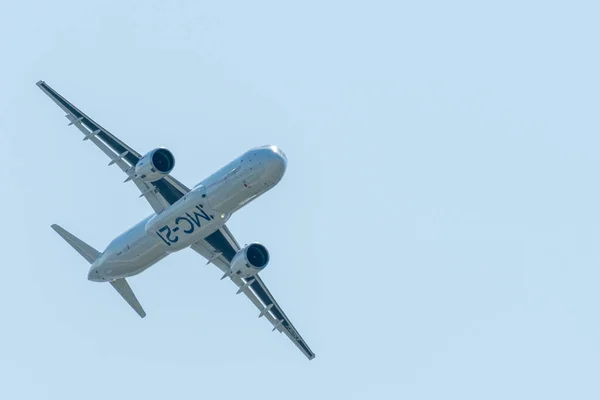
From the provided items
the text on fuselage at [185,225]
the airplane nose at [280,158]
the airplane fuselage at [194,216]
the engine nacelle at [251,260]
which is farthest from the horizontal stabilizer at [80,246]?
the airplane nose at [280,158]

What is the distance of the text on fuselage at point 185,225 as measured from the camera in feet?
247

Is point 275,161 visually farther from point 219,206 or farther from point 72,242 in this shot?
point 72,242

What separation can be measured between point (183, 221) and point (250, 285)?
10.5m

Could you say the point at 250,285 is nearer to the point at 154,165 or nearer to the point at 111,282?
the point at 111,282

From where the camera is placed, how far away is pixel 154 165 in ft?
249

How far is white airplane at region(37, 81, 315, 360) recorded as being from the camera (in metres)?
73.6

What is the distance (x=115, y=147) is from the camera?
79.8 m

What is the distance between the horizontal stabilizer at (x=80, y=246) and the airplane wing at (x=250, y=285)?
5.90 metres

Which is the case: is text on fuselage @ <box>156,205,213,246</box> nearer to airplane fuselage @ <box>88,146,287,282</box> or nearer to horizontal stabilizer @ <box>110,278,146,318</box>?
airplane fuselage @ <box>88,146,287,282</box>

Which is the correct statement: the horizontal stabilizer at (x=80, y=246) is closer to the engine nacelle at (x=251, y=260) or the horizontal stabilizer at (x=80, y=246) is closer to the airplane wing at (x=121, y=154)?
the airplane wing at (x=121, y=154)

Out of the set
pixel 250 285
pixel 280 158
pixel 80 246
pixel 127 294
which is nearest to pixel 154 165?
pixel 280 158

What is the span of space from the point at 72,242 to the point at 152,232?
A: 28.0 ft

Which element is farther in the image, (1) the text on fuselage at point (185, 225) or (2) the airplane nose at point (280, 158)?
(1) the text on fuselage at point (185, 225)

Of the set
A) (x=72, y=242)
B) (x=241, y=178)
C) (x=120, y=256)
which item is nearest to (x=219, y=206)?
(x=241, y=178)
